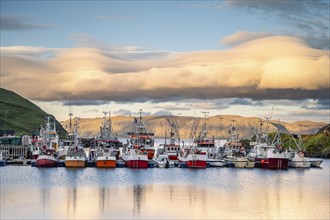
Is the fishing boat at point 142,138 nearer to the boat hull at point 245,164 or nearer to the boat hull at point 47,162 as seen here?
the boat hull at point 245,164

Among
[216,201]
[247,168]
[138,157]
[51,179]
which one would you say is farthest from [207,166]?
[216,201]

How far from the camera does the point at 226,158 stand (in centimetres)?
15238

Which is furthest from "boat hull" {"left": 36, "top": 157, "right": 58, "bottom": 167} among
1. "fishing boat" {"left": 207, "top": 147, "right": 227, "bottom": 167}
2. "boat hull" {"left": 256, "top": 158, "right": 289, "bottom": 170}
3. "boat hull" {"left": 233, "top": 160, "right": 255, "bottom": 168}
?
"boat hull" {"left": 256, "top": 158, "right": 289, "bottom": 170}

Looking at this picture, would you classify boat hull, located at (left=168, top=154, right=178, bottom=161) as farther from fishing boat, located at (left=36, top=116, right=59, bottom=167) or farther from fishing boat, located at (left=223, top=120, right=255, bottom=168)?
fishing boat, located at (left=36, top=116, right=59, bottom=167)

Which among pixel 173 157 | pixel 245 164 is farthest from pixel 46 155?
pixel 245 164

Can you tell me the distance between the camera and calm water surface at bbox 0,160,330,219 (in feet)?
213

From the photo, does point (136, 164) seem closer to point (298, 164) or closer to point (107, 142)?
point (107, 142)

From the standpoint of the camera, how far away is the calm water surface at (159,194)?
65000mm

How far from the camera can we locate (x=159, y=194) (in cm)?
8294

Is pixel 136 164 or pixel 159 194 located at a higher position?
pixel 136 164

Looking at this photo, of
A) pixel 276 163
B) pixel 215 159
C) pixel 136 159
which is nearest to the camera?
pixel 136 159

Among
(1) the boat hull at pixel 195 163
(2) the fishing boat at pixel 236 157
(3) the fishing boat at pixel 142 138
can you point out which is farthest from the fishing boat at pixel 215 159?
(3) the fishing boat at pixel 142 138

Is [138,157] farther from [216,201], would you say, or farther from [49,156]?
[216,201]

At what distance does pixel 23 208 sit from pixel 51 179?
37.0 meters
